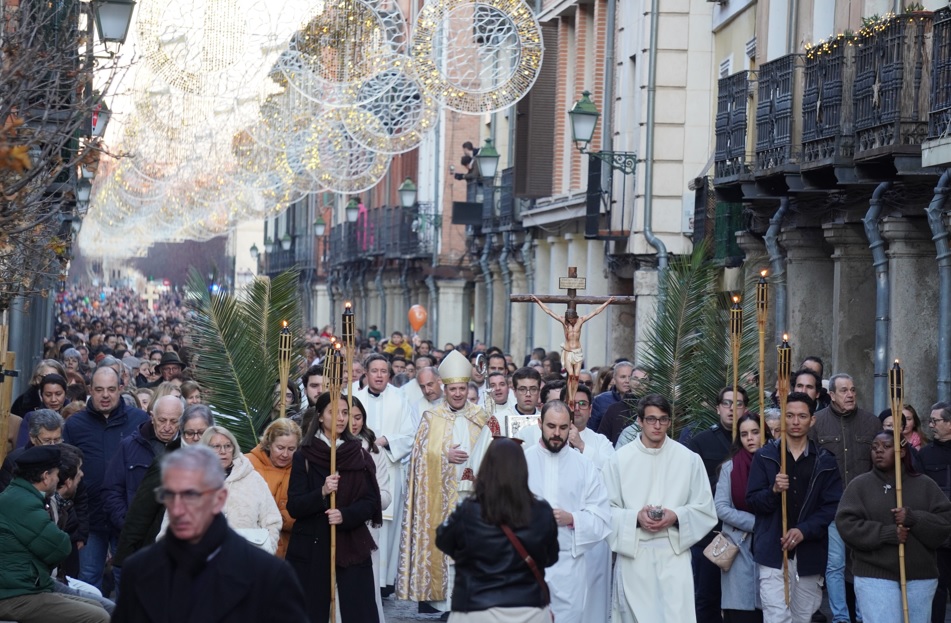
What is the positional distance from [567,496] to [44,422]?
3063mm

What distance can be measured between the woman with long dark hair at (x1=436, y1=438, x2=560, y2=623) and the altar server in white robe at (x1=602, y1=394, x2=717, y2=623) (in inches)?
123

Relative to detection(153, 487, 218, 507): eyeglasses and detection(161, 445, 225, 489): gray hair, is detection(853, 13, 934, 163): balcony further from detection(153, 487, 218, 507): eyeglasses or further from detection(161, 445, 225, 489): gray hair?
detection(153, 487, 218, 507): eyeglasses

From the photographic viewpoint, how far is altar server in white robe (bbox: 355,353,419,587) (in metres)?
14.7

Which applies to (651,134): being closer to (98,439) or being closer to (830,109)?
(830,109)

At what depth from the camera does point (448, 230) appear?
49000mm

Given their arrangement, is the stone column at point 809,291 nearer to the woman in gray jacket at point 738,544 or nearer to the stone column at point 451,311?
the woman in gray jacket at point 738,544

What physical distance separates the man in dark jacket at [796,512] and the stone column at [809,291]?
1034 centimetres

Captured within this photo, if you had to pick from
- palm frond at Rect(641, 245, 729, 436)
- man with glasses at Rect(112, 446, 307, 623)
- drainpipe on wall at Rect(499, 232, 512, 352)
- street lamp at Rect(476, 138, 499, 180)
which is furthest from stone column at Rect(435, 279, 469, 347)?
man with glasses at Rect(112, 446, 307, 623)

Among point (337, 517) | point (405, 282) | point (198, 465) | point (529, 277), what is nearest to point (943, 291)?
point (337, 517)

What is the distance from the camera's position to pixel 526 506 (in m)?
7.59

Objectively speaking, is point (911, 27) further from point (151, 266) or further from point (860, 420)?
point (151, 266)

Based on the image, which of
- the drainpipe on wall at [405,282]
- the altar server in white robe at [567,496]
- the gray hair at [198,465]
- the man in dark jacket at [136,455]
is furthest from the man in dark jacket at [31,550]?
the drainpipe on wall at [405,282]

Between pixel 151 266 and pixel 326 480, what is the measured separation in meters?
83.4

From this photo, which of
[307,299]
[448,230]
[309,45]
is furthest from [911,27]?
[307,299]
